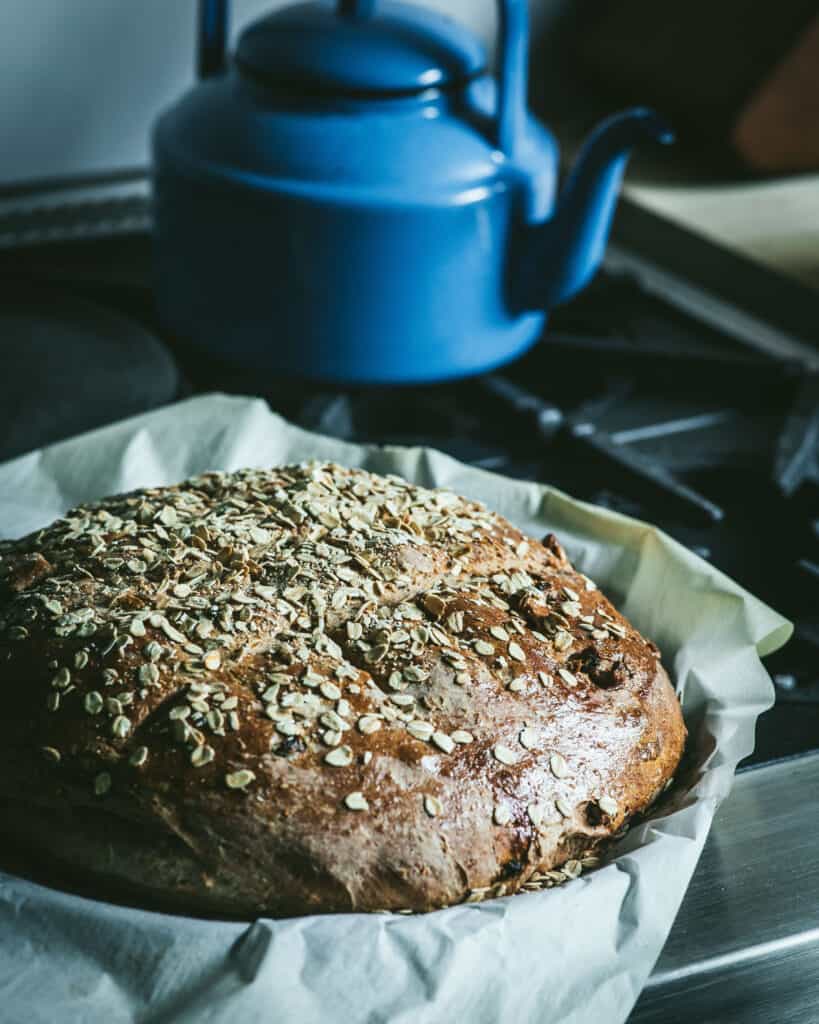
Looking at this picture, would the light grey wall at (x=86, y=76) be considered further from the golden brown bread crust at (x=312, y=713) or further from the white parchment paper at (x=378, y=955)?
the white parchment paper at (x=378, y=955)

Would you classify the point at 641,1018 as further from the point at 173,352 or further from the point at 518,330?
the point at 173,352

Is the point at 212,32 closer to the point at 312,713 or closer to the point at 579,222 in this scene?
the point at 579,222

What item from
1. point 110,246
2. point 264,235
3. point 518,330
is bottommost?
point 110,246

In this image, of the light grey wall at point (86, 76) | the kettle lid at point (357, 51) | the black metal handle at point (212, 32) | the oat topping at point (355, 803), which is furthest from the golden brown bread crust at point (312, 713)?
the light grey wall at point (86, 76)

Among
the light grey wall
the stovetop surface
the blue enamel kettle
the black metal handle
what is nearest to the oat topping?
the stovetop surface

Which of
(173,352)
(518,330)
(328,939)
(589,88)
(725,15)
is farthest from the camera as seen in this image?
(589,88)

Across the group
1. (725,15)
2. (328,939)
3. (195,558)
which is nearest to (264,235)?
(195,558)

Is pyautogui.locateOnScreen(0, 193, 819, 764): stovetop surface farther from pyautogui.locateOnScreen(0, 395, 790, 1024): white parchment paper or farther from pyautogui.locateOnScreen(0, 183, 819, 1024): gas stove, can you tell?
pyautogui.locateOnScreen(0, 395, 790, 1024): white parchment paper
